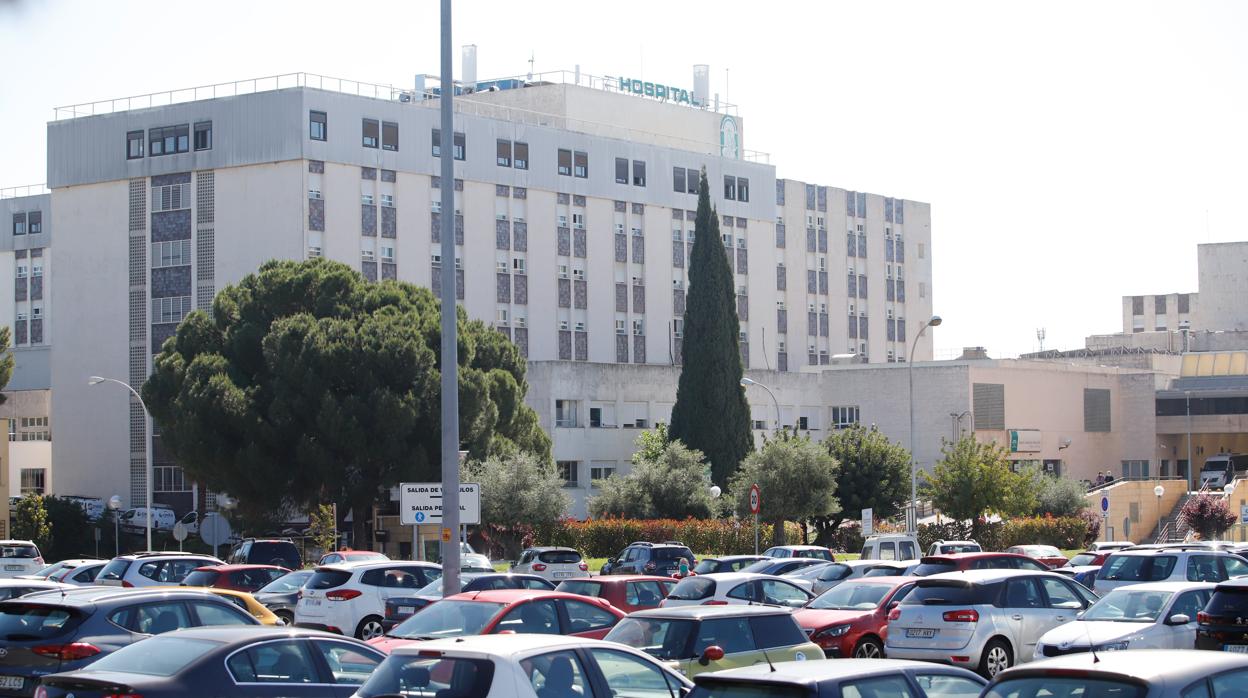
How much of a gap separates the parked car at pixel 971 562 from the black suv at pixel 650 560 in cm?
1182

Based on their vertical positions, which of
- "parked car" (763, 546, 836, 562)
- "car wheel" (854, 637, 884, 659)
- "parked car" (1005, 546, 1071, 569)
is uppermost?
"car wheel" (854, 637, 884, 659)

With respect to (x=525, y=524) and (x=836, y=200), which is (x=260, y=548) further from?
(x=836, y=200)

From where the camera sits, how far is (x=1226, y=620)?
17.5 metres

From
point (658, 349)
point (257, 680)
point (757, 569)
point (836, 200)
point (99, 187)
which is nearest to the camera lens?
point (257, 680)

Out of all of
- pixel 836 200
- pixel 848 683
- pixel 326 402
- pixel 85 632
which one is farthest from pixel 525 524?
pixel 836 200

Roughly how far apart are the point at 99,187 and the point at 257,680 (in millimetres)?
70004

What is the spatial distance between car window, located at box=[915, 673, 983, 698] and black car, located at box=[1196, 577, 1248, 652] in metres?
7.08

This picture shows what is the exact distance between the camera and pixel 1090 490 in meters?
79.6

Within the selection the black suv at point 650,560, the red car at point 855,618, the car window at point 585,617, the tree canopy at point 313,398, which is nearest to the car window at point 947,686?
the car window at point 585,617

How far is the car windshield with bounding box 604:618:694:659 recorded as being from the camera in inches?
620

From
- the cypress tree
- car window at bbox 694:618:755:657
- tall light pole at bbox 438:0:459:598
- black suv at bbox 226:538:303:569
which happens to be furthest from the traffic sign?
the cypress tree

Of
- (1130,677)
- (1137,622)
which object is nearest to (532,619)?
(1137,622)

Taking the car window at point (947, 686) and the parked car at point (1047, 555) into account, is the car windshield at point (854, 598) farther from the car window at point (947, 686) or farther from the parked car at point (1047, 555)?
the parked car at point (1047, 555)

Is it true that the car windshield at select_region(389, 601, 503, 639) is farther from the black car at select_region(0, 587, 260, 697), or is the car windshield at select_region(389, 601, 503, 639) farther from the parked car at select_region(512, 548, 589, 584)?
the parked car at select_region(512, 548, 589, 584)
